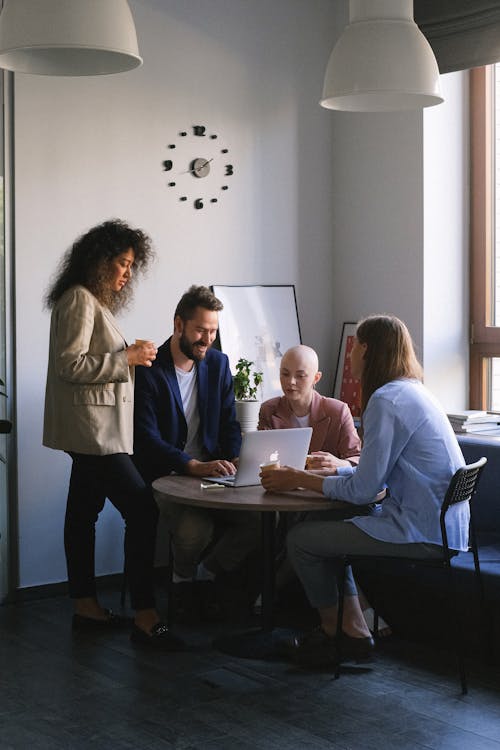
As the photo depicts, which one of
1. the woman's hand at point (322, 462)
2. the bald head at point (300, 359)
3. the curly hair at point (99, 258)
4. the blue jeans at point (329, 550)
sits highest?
the curly hair at point (99, 258)

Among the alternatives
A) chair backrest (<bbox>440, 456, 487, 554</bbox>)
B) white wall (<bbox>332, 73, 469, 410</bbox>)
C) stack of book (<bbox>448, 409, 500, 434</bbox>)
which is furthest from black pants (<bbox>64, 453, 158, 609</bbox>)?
white wall (<bbox>332, 73, 469, 410</bbox>)

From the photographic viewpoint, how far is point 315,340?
20.1ft

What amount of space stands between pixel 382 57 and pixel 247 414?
214cm

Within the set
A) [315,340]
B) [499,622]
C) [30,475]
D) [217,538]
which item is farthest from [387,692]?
[315,340]

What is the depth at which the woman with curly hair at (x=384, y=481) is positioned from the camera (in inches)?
146

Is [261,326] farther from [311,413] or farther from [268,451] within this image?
[268,451]

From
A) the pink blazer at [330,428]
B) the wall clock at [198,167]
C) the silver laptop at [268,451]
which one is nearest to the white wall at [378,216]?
the wall clock at [198,167]

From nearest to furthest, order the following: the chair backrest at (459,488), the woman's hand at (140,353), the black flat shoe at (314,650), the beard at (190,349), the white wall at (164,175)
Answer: the chair backrest at (459,488), the black flat shoe at (314,650), the woman's hand at (140,353), the beard at (190,349), the white wall at (164,175)

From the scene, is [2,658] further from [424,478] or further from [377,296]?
[377,296]

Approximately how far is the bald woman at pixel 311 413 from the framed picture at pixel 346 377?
51.1 inches

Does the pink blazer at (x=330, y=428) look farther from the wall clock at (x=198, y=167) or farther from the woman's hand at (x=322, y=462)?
the wall clock at (x=198, y=167)

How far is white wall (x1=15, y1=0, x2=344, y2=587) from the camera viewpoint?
4934 mm

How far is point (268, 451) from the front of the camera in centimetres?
387

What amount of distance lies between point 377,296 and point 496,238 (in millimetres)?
727
